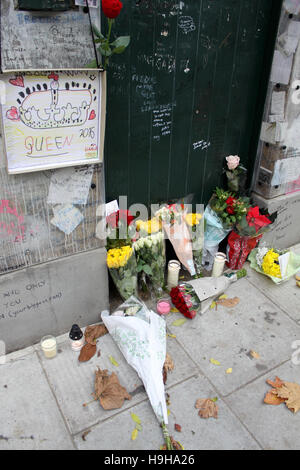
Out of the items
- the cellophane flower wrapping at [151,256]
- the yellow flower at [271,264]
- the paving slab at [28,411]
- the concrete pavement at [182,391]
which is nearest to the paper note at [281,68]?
the yellow flower at [271,264]

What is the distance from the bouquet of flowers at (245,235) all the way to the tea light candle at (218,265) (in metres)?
0.14

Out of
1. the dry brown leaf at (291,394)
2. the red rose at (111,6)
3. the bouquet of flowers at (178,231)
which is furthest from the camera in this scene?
the bouquet of flowers at (178,231)

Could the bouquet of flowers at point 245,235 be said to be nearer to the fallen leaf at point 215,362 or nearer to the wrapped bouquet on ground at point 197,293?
the wrapped bouquet on ground at point 197,293

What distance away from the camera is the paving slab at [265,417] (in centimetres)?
253

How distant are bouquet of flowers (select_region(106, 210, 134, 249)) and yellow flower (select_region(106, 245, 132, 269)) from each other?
6cm

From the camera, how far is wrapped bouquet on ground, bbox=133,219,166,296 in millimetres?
3426

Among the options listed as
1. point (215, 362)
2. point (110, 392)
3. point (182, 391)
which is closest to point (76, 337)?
point (110, 392)

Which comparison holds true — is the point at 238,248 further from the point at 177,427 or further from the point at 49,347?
the point at 49,347

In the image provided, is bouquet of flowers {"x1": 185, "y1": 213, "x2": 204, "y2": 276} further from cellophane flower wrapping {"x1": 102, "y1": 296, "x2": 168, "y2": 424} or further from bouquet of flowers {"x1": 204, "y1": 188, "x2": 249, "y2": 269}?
cellophane flower wrapping {"x1": 102, "y1": 296, "x2": 168, "y2": 424}

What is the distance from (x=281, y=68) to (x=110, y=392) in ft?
10.4

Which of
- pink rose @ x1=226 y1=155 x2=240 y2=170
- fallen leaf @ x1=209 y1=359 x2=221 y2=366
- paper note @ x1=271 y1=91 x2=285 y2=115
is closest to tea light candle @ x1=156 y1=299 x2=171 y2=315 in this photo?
fallen leaf @ x1=209 y1=359 x2=221 y2=366
